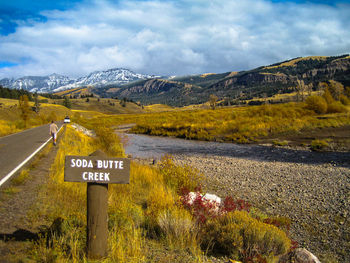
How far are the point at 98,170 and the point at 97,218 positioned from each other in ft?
2.34

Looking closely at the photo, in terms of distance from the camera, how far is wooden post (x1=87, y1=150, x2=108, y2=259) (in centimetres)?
359

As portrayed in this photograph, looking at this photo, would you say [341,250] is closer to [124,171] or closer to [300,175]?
[124,171]

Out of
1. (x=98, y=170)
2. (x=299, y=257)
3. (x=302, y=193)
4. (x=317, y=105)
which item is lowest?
(x=302, y=193)

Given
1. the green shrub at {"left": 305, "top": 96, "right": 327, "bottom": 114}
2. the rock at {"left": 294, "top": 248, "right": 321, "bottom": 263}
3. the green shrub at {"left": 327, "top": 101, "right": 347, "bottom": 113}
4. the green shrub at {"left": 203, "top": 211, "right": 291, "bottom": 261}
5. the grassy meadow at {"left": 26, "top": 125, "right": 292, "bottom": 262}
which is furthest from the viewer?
the green shrub at {"left": 327, "top": 101, "right": 347, "bottom": 113}

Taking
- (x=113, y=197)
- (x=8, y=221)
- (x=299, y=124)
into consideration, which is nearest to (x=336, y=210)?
(x=113, y=197)

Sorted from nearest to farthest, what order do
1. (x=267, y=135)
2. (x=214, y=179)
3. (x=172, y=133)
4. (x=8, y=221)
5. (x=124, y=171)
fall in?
(x=124, y=171) < (x=8, y=221) < (x=214, y=179) < (x=267, y=135) < (x=172, y=133)

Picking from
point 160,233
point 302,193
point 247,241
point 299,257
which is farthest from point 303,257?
point 302,193

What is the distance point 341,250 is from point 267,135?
86.5 feet

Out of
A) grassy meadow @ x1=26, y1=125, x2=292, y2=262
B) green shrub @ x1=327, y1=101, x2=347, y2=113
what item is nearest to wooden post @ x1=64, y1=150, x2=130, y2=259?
grassy meadow @ x1=26, y1=125, x2=292, y2=262

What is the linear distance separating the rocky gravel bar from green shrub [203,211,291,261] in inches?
80.5

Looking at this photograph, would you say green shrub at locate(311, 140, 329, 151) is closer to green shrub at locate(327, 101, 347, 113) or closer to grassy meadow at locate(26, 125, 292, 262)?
grassy meadow at locate(26, 125, 292, 262)

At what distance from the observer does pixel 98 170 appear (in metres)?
3.51

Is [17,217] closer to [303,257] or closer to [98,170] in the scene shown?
[98,170]

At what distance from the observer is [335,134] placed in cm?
2805
